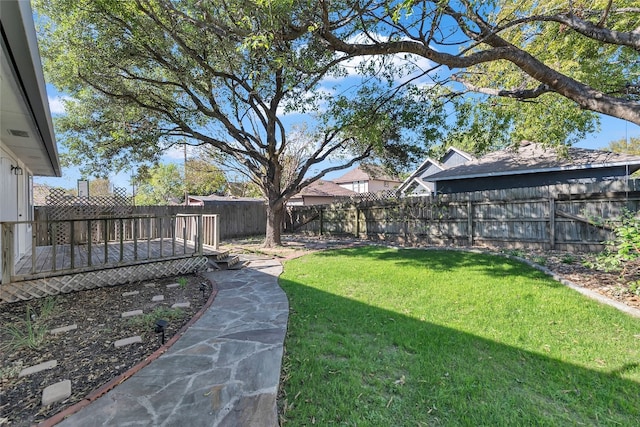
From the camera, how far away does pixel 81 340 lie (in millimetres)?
3416

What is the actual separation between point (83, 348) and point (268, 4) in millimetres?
4717

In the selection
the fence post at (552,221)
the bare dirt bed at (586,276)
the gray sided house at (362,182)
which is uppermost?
the gray sided house at (362,182)

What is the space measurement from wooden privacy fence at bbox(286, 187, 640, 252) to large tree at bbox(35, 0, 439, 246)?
94.8 inches

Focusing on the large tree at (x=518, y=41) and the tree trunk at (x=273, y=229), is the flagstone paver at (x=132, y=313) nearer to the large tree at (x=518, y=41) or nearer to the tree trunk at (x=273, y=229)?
the large tree at (x=518, y=41)

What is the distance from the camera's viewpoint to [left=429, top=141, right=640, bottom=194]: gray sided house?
468 inches

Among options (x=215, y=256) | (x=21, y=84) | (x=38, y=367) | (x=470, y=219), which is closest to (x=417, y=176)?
(x=470, y=219)

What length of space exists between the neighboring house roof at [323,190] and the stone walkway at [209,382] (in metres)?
23.5

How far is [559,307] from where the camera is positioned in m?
4.15

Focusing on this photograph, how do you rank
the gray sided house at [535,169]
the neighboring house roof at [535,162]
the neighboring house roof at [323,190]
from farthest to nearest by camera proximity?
1. the neighboring house roof at [323,190]
2. the gray sided house at [535,169]
3. the neighboring house roof at [535,162]

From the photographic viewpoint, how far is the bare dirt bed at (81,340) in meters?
2.43

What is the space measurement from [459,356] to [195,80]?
894cm

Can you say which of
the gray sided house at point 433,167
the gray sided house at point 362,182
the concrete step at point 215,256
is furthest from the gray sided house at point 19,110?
the gray sided house at point 362,182

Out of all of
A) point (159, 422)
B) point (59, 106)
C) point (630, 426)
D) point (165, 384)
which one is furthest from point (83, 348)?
point (59, 106)

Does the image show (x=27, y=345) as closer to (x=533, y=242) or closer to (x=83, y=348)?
(x=83, y=348)
